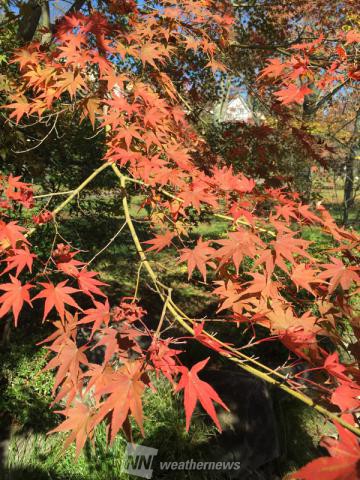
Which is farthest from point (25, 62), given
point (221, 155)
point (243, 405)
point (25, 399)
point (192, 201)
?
point (243, 405)

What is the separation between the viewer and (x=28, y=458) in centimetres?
273

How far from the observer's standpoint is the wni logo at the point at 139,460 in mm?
2672

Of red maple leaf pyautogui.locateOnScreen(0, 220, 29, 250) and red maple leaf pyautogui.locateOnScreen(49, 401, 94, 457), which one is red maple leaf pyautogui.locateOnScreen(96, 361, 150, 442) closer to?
red maple leaf pyautogui.locateOnScreen(49, 401, 94, 457)

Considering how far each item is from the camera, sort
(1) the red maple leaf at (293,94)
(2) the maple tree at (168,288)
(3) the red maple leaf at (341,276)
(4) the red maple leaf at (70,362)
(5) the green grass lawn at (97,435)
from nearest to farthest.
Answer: (2) the maple tree at (168,288) < (4) the red maple leaf at (70,362) < (3) the red maple leaf at (341,276) < (1) the red maple leaf at (293,94) < (5) the green grass lawn at (97,435)

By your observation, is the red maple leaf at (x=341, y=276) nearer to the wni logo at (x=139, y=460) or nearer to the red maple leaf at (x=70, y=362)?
the red maple leaf at (x=70, y=362)

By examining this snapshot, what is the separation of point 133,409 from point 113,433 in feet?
0.26

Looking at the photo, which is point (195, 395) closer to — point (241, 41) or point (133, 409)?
point (133, 409)

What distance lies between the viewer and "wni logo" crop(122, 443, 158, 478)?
2.67m

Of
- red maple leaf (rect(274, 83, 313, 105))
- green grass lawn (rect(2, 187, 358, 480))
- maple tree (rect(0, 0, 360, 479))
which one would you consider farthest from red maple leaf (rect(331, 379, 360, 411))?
red maple leaf (rect(274, 83, 313, 105))

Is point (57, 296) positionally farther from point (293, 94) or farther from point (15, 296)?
point (293, 94)

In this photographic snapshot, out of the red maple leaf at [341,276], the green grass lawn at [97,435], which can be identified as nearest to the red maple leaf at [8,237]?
the green grass lawn at [97,435]

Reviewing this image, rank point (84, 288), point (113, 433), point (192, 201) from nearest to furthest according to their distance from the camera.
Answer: point (113, 433) < point (84, 288) < point (192, 201)

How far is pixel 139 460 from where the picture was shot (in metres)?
2.76

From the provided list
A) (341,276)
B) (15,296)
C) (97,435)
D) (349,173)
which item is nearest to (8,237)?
(15,296)
